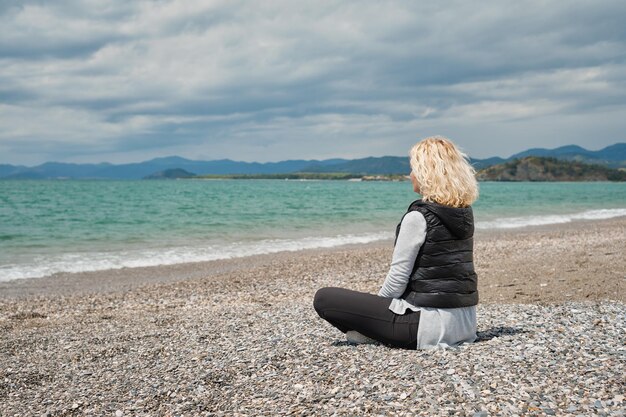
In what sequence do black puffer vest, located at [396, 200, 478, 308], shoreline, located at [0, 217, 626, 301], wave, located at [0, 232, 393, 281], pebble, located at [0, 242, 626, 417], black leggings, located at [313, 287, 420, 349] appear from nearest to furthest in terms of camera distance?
pebble, located at [0, 242, 626, 417]
black puffer vest, located at [396, 200, 478, 308]
black leggings, located at [313, 287, 420, 349]
shoreline, located at [0, 217, 626, 301]
wave, located at [0, 232, 393, 281]

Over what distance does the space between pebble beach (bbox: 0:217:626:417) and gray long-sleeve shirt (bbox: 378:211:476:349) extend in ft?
0.59

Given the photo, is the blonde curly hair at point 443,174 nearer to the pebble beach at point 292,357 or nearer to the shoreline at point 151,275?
the pebble beach at point 292,357

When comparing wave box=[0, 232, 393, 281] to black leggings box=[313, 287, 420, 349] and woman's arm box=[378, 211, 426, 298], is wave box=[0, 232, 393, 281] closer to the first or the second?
black leggings box=[313, 287, 420, 349]

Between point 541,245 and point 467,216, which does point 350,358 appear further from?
point 541,245

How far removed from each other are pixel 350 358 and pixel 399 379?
37.2 inches

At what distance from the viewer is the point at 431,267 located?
5.81 metres

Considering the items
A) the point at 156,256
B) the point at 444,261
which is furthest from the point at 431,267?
the point at 156,256

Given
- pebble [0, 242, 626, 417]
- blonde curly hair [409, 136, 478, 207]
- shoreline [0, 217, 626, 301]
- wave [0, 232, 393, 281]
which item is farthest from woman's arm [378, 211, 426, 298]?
wave [0, 232, 393, 281]

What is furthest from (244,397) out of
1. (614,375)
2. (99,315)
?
(99,315)

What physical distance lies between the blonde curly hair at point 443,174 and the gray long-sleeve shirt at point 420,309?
320mm

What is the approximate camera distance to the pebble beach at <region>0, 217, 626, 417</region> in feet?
16.1

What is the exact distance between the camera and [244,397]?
5.39 metres

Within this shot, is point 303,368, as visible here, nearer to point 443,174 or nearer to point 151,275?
point 443,174

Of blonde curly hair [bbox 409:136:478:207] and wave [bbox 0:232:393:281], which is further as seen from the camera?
wave [bbox 0:232:393:281]
